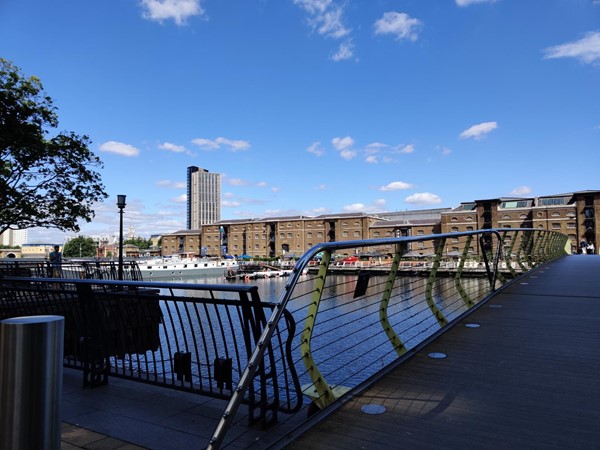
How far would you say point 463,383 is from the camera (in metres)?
2.93

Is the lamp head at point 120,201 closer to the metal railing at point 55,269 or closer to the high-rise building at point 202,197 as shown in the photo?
the metal railing at point 55,269

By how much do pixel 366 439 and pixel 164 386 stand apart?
2.18m

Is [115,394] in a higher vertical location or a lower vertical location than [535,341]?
lower

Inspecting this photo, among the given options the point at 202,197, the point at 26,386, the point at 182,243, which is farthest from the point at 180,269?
the point at 202,197

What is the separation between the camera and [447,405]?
2.58 metres

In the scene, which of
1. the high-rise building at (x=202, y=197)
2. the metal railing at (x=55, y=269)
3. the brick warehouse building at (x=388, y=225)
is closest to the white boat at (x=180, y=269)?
the brick warehouse building at (x=388, y=225)

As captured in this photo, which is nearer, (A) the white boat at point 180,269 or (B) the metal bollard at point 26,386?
(B) the metal bollard at point 26,386

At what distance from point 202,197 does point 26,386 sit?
632 ft

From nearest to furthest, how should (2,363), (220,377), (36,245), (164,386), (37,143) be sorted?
→ 1. (2,363)
2. (220,377)
3. (164,386)
4. (37,143)
5. (36,245)

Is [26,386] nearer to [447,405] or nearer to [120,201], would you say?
[447,405]

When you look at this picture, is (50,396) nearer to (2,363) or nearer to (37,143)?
(2,363)

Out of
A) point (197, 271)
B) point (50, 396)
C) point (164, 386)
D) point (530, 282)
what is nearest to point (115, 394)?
point (164, 386)

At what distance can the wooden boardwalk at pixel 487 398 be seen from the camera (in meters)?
2.17

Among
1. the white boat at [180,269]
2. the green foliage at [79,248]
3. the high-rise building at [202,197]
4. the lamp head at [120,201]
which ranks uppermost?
the high-rise building at [202,197]
